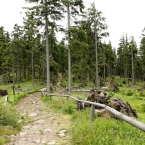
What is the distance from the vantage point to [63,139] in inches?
270

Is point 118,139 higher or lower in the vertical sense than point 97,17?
lower

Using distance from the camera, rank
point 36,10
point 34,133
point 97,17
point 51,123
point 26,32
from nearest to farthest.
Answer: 1. point 34,133
2. point 51,123
3. point 36,10
4. point 97,17
5. point 26,32

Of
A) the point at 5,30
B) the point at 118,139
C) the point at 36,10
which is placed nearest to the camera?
the point at 118,139

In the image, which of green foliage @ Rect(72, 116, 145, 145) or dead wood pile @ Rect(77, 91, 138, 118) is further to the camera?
dead wood pile @ Rect(77, 91, 138, 118)

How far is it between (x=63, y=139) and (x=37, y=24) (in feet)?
75.0

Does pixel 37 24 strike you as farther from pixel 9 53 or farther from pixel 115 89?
pixel 9 53

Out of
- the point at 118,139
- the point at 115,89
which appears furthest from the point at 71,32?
the point at 118,139

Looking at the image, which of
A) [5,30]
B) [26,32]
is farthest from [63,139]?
[5,30]

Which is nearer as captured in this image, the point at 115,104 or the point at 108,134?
the point at 108,134

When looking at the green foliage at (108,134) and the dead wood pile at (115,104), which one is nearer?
the green foliage at (108,134)

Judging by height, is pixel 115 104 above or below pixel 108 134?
above

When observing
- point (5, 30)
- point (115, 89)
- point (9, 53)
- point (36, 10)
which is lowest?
point (115, 89)

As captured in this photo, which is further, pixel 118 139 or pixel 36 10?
pixel 36 10

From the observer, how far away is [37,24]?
27.5 m
